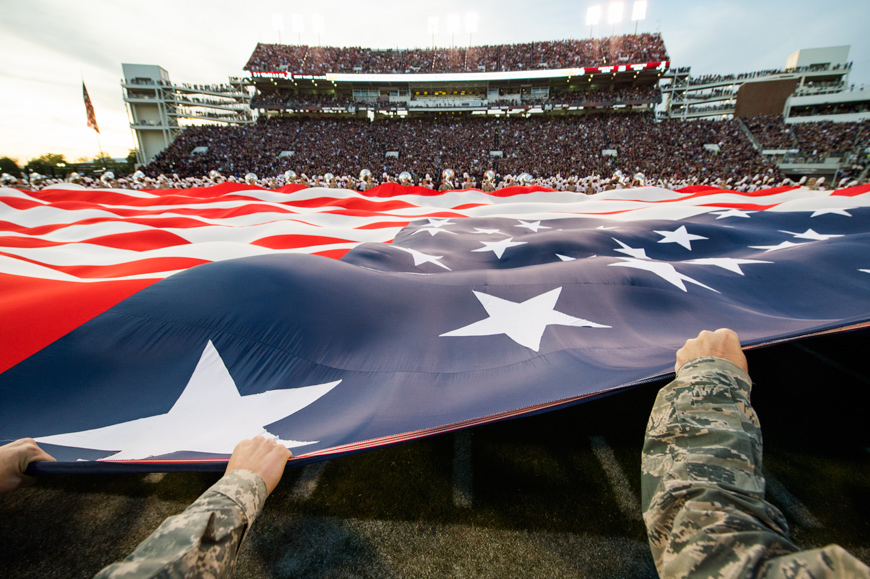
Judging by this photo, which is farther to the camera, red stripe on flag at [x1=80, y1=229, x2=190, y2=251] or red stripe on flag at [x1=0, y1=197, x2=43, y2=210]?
red stripe on flag at [x1=0, y1=197, x2=43, y2=210]

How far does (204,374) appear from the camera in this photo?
1610mm

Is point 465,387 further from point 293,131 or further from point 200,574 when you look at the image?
point 293,131

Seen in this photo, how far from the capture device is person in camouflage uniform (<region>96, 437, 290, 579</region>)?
0.73 meters

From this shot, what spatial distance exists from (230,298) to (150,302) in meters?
0.41

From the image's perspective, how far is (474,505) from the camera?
1.97 metres

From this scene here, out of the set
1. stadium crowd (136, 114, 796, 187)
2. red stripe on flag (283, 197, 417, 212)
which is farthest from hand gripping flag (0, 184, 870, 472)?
stadium crowd (136, 114, 796, 187)

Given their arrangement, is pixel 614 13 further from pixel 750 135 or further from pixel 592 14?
pixel 750 135

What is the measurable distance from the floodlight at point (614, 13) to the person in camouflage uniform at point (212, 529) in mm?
44772

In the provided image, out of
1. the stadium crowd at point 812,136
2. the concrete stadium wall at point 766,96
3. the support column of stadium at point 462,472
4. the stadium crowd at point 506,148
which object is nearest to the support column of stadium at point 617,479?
the support column of stadium at point 462,472

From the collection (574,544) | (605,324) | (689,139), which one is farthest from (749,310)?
(689,139)

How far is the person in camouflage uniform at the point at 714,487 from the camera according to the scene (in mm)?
656

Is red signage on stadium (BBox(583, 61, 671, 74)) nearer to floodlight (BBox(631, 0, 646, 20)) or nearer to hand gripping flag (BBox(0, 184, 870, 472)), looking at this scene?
floodlight (BBox(631, 0, 646, 20))

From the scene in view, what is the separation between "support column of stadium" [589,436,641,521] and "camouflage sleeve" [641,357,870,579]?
137 cm

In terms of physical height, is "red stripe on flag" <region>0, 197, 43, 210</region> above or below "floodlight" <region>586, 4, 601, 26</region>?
below
